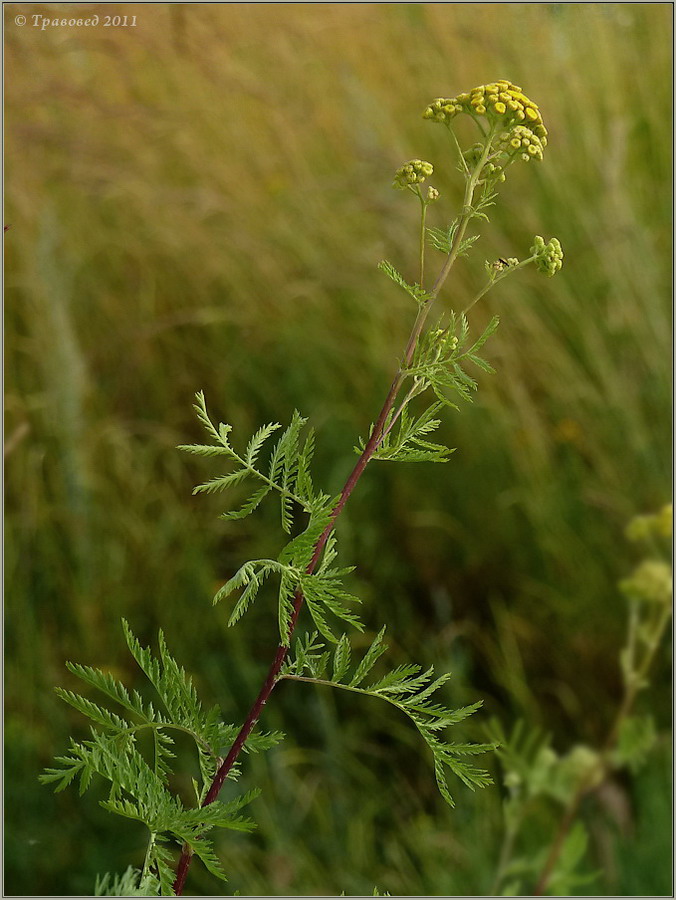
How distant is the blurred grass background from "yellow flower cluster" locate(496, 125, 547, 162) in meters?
1.08

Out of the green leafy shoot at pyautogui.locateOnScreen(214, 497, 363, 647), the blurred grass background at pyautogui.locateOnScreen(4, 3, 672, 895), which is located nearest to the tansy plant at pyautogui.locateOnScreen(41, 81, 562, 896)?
the green leafy shoot at pyautogui.locateOnScreen(214, 497, 363, 647)

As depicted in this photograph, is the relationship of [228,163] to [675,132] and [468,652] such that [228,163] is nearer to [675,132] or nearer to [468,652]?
[675,132]

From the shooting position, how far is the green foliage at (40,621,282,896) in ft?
1.28

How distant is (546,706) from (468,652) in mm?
158

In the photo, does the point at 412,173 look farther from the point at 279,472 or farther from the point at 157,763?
the point at 157,763

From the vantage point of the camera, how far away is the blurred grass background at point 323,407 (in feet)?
4.85

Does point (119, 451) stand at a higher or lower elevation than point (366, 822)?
higher

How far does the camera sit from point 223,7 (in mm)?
2537

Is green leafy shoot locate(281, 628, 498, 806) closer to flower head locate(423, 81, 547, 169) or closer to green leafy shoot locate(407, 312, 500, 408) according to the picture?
green leafy shoot locate(407, 312, 500, 408)

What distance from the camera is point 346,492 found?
1.24ft

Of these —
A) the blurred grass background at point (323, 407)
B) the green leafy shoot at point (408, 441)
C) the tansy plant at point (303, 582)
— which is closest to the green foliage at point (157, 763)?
the tansy plant at point (303, 582)

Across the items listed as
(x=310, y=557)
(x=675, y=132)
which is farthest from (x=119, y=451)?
(x=310, y=557)

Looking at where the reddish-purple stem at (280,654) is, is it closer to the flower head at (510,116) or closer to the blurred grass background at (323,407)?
the flower head at (510,116)

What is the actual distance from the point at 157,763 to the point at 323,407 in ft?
4.71
